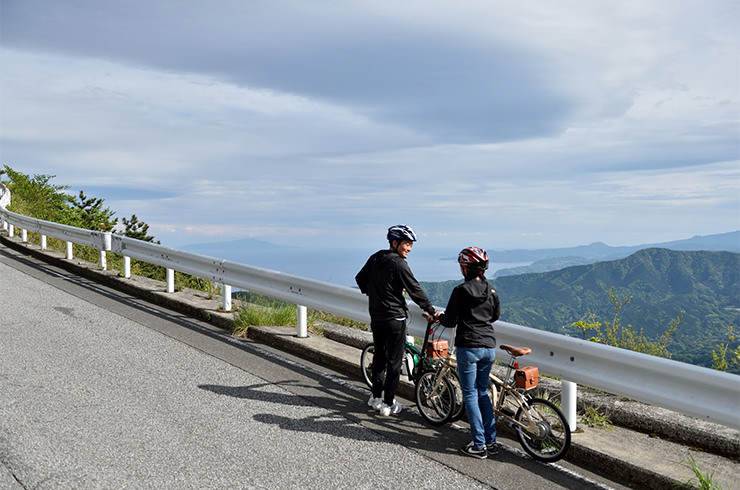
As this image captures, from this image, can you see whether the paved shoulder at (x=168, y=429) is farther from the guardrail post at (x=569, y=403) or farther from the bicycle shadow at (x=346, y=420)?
the guardrail post at (x=569, y=403)

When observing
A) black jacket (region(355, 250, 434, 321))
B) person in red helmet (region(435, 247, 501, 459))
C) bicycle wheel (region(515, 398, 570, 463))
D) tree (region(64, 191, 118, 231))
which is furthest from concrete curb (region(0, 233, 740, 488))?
tree (region(64, 191, 118, 231))

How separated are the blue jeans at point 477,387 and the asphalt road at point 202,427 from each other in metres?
0.26

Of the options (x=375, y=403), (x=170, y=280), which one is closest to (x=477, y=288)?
(x=375, y=403)

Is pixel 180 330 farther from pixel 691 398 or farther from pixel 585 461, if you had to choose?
pixel 691 398

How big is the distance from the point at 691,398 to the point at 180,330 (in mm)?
6847

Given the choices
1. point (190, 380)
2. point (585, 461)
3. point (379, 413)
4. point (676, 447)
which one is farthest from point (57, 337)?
point (676, 447)

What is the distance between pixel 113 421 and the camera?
5.21m

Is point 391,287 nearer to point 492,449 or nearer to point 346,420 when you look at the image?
point 346,420

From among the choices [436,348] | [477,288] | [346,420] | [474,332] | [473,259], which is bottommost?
[346,420]

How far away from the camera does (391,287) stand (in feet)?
19.1

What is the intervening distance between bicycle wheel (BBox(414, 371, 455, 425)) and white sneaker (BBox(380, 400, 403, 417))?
185 mm

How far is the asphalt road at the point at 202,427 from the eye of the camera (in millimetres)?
4285

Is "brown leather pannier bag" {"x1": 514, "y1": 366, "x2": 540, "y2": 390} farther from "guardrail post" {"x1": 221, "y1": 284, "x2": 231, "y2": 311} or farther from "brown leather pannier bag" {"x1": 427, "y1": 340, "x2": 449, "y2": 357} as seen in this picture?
"guardrail post" {"x1": 221, "y1": 284, "x2": 231, "y2": 311}

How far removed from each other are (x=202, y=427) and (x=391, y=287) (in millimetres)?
2115
